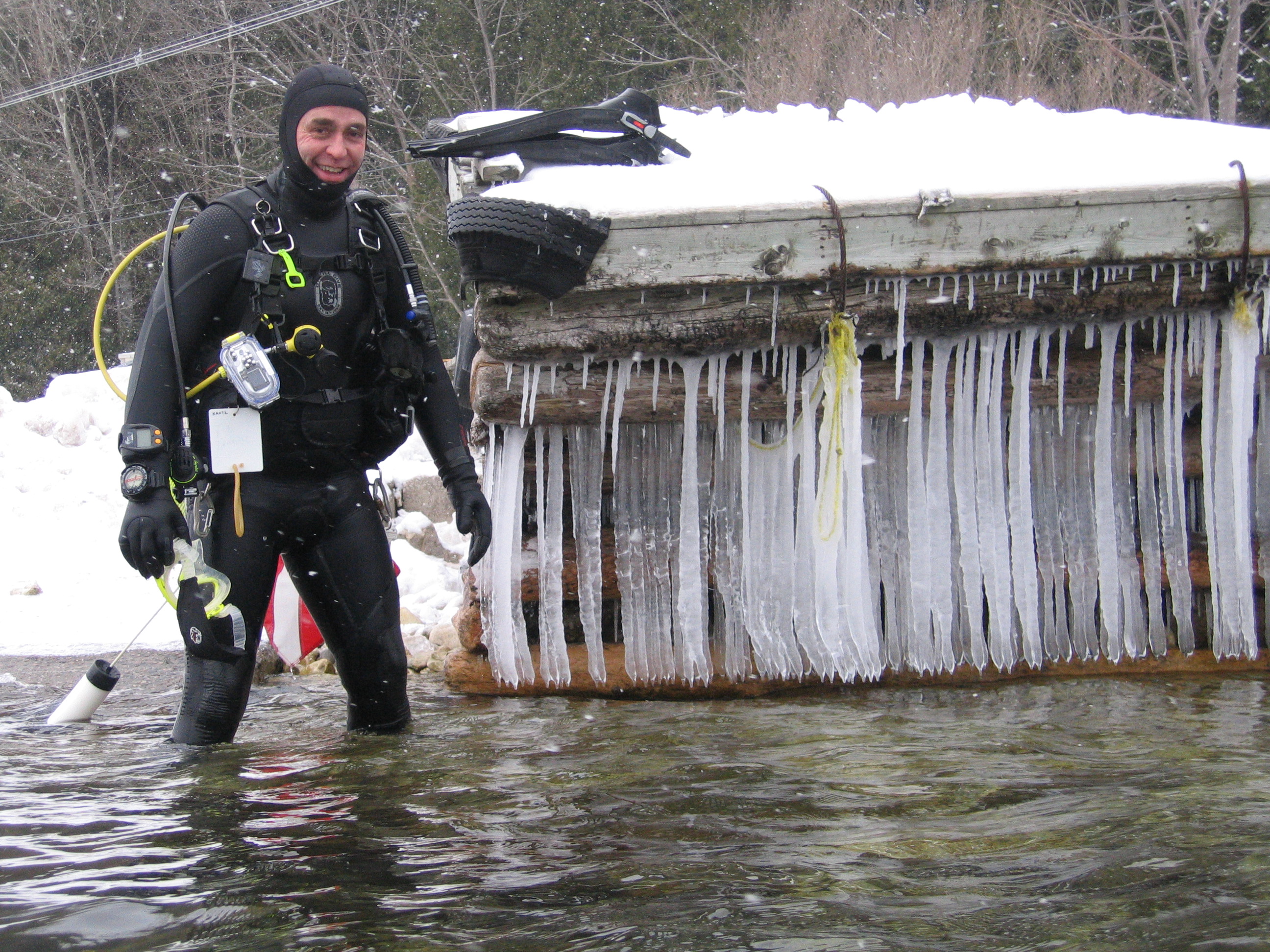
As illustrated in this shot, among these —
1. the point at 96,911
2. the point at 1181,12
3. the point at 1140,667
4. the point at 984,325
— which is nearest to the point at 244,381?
the point at 96,911

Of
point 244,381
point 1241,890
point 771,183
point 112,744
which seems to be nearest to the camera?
point 1241,890

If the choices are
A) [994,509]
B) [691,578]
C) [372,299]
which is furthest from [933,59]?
[372,299]

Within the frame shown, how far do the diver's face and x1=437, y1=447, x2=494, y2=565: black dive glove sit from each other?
930 millimetres

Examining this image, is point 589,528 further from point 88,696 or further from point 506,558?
point 88,696

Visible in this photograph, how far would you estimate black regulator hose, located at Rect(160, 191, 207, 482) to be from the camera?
132 inches

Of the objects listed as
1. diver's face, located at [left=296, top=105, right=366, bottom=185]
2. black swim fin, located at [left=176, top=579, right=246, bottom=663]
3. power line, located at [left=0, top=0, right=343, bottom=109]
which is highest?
power line, located at [left=0, top=0, right=343, bottom=109]

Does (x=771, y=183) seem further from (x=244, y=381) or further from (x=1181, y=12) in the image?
(x=1181, y=12)

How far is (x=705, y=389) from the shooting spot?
4.39 m

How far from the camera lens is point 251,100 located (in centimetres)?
2403

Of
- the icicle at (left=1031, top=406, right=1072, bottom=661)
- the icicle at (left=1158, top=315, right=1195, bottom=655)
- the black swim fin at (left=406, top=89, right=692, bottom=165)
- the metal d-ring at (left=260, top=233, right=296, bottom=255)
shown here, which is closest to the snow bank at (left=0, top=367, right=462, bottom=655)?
the metal d-ring at (left=260, top=233, right=296, bottom=255)

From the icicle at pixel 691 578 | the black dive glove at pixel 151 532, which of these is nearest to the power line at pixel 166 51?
the icicle at pixel 691 578

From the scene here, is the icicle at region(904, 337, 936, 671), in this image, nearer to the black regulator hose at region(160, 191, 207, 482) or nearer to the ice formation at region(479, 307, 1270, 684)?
the ice formation at region(479, 307, 1270, 684)

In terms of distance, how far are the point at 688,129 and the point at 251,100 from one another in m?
21.1

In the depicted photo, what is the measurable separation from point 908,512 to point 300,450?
2.20 m
